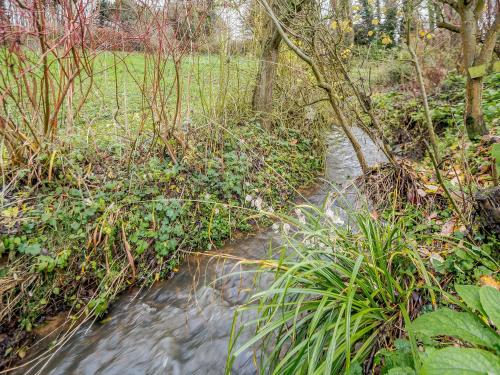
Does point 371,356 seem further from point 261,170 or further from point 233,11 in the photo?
point 233,11

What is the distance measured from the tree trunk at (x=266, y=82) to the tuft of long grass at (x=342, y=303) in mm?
3707

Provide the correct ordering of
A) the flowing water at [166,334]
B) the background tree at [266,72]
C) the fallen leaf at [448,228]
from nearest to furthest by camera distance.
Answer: the fallen leaf at [448,228]
the flowing water at [166,334]
the background tree at [266,72]

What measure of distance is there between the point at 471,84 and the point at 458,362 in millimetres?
3457

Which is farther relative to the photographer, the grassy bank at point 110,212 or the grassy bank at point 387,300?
the grassy bank at point 110,212

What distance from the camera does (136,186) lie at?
11.3ft

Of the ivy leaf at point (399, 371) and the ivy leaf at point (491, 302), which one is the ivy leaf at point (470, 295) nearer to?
the ivy leaf at point (491, 302)

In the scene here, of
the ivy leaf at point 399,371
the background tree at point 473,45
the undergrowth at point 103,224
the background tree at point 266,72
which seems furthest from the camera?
the background tree at point 266,72

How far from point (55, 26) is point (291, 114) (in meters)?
3.80

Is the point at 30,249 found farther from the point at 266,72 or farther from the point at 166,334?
the point at 266,72

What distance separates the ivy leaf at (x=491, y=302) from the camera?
92 centimetres

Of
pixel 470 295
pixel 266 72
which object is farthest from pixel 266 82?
pixel 470 295

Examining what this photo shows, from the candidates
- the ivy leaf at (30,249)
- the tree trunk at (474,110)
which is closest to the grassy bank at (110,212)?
the ivy leaf at (30,249)

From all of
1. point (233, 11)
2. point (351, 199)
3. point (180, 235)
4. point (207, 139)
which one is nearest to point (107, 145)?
point (207, 139)

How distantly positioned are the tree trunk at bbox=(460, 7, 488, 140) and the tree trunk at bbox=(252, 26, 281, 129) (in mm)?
2699
